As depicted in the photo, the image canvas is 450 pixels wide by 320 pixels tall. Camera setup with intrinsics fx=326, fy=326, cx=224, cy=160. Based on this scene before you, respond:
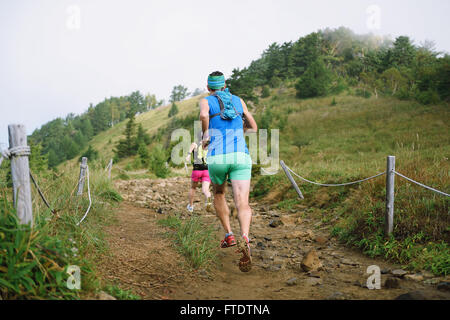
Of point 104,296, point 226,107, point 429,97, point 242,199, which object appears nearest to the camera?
point 104,296

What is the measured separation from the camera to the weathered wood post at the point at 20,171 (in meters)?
2.60

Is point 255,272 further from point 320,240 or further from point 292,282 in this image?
point 320,240

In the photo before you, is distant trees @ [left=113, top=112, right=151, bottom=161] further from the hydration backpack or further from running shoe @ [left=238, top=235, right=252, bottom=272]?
running shoe @ [left=238, top=235, right=252, bottom=272]

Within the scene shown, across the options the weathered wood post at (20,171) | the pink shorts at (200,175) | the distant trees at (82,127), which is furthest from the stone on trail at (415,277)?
the distant trees at (82,127)

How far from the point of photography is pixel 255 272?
156 inches

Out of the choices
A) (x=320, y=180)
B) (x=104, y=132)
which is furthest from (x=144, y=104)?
(x=320, y=180)

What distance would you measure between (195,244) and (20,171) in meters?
2.22

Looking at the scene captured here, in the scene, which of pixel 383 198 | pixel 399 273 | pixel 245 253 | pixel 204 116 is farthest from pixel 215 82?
pixel 383 198

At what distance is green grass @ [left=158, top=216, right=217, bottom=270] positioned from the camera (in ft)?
12.5

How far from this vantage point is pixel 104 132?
107 metres

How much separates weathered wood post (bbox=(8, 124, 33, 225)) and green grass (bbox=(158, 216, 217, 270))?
6.07 feet

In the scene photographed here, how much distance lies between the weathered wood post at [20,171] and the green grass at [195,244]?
6.07 feet

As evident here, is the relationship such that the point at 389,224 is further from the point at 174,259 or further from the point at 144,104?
the point at 144,104
